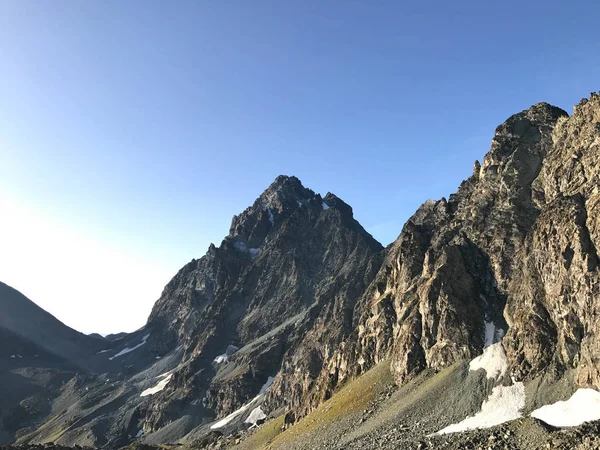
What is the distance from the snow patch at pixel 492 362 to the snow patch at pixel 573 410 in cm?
1379

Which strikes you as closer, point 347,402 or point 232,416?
point 347,402

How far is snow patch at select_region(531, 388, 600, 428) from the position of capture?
178 ft

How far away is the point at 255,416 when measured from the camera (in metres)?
166

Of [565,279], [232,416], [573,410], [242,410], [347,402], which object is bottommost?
[232,416]

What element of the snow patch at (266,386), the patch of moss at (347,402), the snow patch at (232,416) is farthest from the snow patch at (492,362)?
the snow patch at (266,386)

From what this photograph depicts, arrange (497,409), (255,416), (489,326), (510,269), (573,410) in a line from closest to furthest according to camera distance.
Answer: (573,410), (497,409), (489,326), (510,269), (255,416)

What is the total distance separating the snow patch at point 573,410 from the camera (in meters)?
54.3

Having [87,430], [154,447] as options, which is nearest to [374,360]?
[154,447]

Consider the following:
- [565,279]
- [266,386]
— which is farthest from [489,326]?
[266,386]

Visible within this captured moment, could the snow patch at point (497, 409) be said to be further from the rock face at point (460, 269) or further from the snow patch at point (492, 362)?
the rock face at point (460, 269)

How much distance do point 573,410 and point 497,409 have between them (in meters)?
10.9

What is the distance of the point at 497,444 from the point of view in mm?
52469

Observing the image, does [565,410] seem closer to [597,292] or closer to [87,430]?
[597,292]

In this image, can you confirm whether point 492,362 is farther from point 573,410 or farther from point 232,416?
point 232,416
